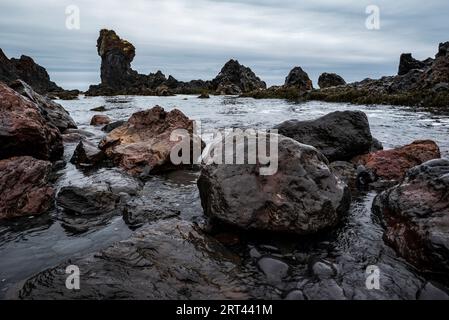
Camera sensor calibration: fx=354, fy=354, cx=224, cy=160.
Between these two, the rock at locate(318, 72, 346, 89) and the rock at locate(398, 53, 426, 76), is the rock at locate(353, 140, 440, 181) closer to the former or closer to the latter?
the rock at locate(398, 53, 426, 76)

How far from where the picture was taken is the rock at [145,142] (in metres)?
8.62

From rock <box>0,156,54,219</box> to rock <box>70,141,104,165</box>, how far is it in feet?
9.07

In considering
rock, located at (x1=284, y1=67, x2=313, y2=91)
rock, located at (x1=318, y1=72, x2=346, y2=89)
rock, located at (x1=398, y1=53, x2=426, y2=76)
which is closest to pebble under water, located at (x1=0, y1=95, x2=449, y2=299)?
rock, located at (x1=398, y1=53, x2=426, y2=76)

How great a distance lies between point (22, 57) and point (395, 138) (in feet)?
336

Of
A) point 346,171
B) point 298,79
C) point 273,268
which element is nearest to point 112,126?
point 346,171

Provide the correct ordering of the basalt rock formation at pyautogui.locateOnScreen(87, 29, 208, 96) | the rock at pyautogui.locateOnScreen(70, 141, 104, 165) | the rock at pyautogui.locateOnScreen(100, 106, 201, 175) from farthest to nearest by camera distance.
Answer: the basalt rock formation at pyautogui.locateOnScreen(87, 29, 208, 96)
the rock at pyautogui.locateOnScreen(70, 141, 104, 165)
the rock at pyautogui.locateOnScreen(100, 106, 201, 175)

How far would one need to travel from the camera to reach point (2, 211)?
557 cm

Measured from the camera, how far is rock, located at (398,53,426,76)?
55969mm

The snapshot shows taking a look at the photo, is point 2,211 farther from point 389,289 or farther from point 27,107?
point 389,289

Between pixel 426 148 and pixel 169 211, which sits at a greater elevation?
pixel 426 148

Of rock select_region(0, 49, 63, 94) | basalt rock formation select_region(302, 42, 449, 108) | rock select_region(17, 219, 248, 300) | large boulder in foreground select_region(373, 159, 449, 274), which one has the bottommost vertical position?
rock select_region(17, 219, 248, 300)

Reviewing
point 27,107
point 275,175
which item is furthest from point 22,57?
point 275,175

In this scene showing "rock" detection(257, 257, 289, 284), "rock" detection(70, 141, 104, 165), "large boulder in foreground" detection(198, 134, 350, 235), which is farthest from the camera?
"rock" detection(70, 141, 104, 165)

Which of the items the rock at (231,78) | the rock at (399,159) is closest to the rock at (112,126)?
the rock at (399,159)
